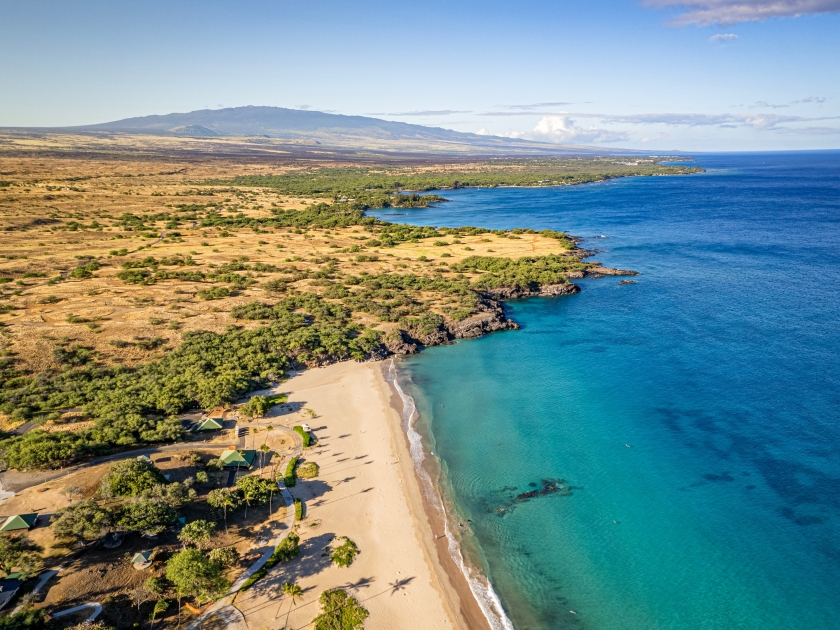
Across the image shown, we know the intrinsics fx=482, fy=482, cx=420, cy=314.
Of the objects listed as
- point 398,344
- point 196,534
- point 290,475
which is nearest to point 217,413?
point 290,475

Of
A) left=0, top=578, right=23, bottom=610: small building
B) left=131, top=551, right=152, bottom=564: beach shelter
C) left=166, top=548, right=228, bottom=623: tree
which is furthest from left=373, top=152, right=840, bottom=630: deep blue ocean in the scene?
left=0, top=578, right=23, bottom=610: small building

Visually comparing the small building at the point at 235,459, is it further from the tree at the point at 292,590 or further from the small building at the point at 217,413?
the tree at the point at 292,590

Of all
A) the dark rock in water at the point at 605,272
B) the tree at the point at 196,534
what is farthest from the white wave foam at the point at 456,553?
the dark rock in water at the point at 605,272

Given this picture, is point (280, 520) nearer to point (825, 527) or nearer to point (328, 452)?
point (328, 452)

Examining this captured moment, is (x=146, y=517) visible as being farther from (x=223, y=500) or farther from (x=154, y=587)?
(x=154, y=587)

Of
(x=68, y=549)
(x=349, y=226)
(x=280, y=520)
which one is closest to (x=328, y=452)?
(x=280, y=520)
